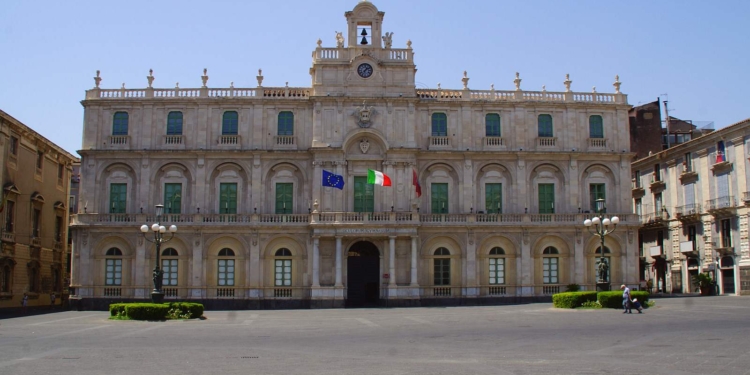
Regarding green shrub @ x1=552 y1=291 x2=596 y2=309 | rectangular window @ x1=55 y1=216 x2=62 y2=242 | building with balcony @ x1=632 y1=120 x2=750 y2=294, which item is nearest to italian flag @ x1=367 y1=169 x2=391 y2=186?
green shrub @ x1=552 y1=291 x2=596 y2=309

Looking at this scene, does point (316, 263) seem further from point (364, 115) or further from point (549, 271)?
point (549, 271)

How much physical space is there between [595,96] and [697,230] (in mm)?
14513

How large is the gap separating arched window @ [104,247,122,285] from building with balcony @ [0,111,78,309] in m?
6.26

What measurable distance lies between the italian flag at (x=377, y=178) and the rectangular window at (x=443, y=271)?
732cm

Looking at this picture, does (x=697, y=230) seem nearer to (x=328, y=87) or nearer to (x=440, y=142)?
(x=440, y=142)

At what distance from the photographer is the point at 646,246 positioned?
72.9 metres

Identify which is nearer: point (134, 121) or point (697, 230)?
point (134, 121)

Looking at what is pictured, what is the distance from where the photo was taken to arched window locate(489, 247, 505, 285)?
5781cm

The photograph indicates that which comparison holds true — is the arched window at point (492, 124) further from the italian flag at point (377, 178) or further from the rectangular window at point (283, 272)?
the rectangular window at point (283, 272)

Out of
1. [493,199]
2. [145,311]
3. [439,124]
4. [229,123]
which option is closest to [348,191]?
[439,124]

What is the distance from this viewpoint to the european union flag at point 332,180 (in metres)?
54.9

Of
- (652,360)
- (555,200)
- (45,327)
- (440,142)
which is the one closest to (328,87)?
(440,142)

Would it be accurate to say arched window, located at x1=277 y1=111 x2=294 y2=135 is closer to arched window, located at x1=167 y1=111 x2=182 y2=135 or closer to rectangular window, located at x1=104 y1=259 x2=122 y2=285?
arched window, located at x1=167 y1=111 x2=182 y2=135

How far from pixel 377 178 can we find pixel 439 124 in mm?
7324
